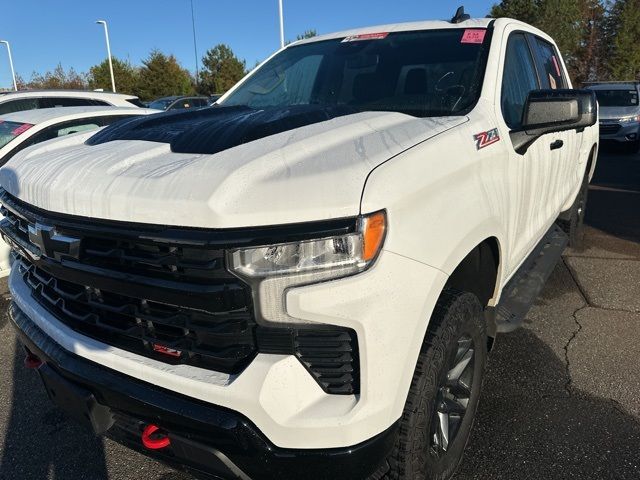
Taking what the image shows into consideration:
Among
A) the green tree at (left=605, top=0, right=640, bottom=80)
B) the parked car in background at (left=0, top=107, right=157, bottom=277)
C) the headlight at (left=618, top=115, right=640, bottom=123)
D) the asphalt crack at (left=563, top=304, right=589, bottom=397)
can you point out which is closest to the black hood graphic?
the asphalt crack at (left=563, top=304, right=589, bottom=397)

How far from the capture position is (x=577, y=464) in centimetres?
231

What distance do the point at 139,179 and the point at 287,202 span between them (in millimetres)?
509

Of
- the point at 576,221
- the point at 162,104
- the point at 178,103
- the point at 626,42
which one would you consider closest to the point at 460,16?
the point at 576,221

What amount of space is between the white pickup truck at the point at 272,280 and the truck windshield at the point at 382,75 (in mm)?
273

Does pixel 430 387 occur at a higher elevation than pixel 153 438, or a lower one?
higher

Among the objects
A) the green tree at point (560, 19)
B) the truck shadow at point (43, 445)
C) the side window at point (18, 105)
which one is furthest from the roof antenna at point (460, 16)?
the green tree at point (560, 19)

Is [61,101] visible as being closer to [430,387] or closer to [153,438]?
[153,438]

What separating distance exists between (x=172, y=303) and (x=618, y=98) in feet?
50.7

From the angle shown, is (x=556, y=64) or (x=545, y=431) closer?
(x=545, y=431)

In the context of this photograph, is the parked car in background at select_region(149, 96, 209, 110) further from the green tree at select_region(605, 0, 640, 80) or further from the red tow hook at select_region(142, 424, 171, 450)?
the green tree at select_region(605, 0, 640, 80)

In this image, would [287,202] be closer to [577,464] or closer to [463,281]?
[463,281]

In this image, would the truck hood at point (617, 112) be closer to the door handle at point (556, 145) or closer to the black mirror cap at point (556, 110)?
the door handle at point (556, 145)

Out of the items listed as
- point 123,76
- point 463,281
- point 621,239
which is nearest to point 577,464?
point 463,281

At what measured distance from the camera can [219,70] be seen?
44.3 meters
